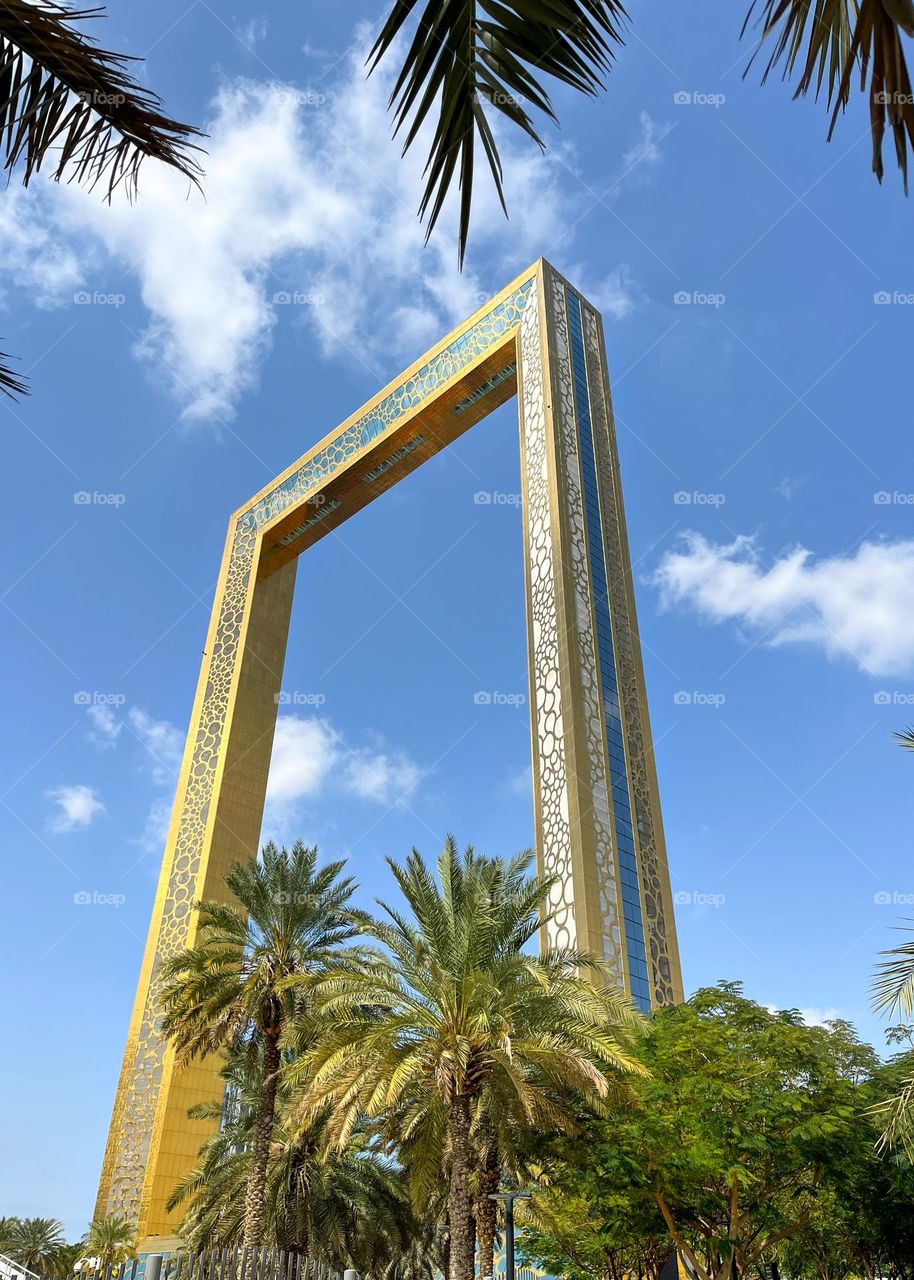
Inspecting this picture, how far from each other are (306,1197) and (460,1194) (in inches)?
420

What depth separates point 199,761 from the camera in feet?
136

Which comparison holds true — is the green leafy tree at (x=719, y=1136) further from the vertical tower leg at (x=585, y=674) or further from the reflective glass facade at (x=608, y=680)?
the reflective glass facade at (x=608, y=680)

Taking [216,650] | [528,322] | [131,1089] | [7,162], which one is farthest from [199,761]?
[7,162]

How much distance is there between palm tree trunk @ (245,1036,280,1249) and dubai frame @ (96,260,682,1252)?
7.58 metres

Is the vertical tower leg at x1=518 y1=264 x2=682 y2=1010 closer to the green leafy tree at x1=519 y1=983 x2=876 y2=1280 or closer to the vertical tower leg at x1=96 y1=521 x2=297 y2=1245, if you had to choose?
the green leafy tree at x1=519 y1=983 x2=876 y2=1280

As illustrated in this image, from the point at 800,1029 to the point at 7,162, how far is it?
21884 millimetres

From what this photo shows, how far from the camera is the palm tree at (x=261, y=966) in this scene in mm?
22141

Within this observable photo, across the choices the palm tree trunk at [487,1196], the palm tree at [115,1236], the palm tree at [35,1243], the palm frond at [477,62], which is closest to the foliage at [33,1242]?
the palm tree at [35,1243]

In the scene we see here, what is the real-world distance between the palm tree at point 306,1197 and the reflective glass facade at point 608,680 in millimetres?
8188

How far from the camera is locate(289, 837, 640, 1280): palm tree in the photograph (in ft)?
52.7

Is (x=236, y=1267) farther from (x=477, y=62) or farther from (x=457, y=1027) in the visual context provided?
(x=477, y=62)

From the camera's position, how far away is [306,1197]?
83.6ft

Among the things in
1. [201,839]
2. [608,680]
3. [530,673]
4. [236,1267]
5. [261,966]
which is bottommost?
[236,1267]

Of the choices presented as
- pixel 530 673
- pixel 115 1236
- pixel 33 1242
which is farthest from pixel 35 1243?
pixel 530 673
